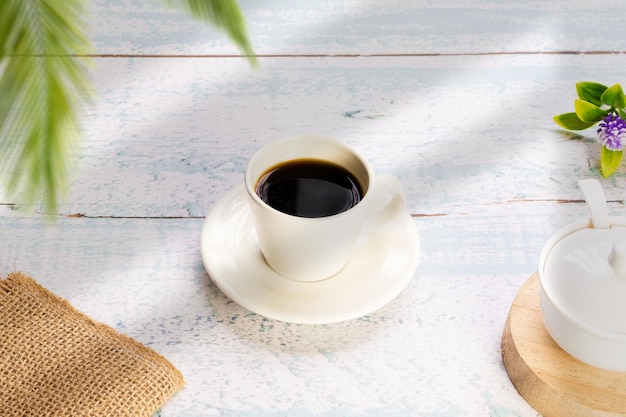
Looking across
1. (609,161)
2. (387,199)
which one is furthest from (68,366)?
(609,161)

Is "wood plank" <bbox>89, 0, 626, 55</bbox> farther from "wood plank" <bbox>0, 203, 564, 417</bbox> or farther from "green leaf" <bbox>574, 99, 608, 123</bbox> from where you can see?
"wood plank" <bbox>0, 203, 564, 417</bbox>

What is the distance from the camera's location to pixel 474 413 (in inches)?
23.5

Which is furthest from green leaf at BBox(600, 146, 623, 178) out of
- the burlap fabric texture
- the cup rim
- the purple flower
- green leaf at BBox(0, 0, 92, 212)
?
green leaf at BBox(0, 0, 92, 212)

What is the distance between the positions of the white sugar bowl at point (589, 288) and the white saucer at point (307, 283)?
0.42 ft

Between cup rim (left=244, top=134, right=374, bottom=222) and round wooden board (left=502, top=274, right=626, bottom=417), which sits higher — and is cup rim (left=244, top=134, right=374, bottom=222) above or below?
above

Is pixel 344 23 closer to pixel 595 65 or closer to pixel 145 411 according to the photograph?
pixel 595 65

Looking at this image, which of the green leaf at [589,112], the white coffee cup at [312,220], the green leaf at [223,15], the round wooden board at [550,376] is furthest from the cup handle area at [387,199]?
the green leaf at [223,15]

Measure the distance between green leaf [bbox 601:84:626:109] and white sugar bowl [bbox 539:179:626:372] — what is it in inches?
8.4

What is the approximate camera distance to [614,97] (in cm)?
77

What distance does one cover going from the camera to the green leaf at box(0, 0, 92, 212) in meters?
0.28

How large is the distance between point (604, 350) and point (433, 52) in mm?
468

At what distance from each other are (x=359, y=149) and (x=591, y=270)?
1.03ft

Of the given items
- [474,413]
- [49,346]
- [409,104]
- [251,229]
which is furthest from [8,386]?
[409,104]

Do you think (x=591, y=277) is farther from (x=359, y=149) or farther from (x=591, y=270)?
(x=359, y=149)
